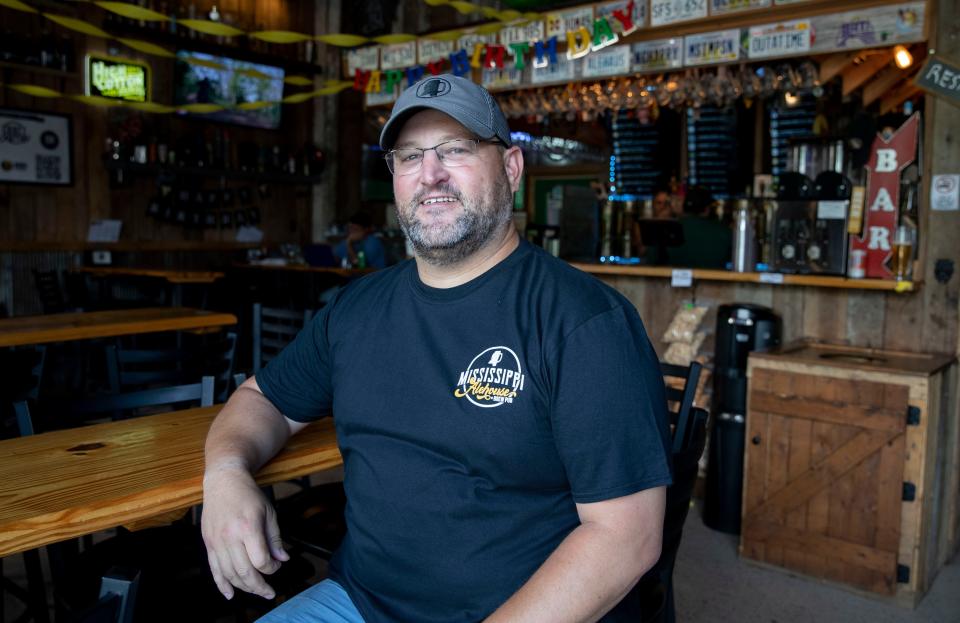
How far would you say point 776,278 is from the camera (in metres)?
3.72

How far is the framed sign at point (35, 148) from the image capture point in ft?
22.8

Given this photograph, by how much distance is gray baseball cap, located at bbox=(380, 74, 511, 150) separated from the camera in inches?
59.5

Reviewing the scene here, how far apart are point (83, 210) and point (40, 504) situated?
23.2ft

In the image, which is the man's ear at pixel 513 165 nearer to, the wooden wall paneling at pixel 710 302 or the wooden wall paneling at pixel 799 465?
the wooden wall paneling at pixel 799 465

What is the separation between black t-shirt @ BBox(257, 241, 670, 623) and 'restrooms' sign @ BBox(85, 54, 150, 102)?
23.2ft

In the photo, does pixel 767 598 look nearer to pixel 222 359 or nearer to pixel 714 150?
pixel 222 359

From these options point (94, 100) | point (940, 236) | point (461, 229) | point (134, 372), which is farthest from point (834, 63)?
point (94, 100)

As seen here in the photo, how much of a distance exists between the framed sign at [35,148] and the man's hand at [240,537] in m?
6.87

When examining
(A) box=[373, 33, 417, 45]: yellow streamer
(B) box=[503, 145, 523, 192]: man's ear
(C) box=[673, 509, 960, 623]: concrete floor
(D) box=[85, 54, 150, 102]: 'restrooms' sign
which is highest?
(D) box=[85, 54, 150, 102]: 'restrooms' sign

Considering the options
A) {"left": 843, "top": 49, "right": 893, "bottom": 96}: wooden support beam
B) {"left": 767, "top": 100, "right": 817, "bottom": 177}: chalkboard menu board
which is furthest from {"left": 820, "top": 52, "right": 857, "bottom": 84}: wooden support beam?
{"left": 767, "top": 100, "right": 817, "bottom": 177}: chalkboard menu board

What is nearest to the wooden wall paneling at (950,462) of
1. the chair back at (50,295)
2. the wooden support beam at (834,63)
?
the wooden support beam at (834,63)

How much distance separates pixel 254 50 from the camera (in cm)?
871

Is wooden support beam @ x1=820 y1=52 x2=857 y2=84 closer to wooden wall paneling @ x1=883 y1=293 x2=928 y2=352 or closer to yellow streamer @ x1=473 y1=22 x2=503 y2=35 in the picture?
wooden wall paneling @ x1=883 y1=293 x2=928 y2=352

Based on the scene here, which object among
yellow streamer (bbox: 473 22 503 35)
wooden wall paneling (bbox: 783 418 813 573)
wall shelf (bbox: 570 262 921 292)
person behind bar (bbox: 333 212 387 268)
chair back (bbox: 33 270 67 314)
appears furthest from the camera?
person behind bar (bbox: 333 212 387 268)
